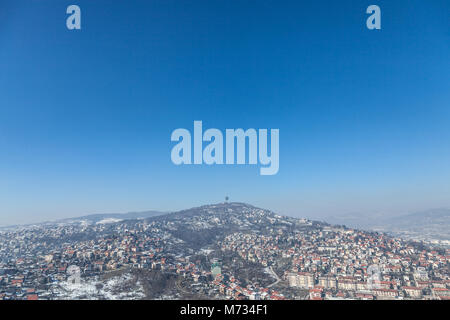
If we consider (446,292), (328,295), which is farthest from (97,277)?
(446,292)

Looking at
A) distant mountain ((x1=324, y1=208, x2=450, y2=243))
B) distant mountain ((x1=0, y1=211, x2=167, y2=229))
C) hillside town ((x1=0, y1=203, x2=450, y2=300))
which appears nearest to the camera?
hillside town ((x1=0, y1=203, x2=450, y2=300))

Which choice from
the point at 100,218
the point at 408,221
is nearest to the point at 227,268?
the point at 100,218

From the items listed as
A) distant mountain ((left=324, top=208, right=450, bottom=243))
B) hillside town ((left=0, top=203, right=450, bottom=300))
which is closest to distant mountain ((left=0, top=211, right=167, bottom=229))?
hillside town ((left=0, top=203, right=450, bottom=300))

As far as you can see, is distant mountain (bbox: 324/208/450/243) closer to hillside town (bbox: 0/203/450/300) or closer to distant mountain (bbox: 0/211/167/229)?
hillside town (bbox: 0/203/450/300)

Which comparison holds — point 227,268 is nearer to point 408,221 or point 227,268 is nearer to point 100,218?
point 100,218

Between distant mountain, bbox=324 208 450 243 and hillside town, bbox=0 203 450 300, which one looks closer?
hillside town, bbox=0 203 450 300

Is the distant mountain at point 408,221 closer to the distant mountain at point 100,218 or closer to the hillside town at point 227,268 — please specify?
the hillside town at point 227,268

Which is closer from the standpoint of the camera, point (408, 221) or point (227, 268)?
point (227, 268)

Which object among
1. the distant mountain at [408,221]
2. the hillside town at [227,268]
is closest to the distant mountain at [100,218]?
the hillside town at [227,268]
